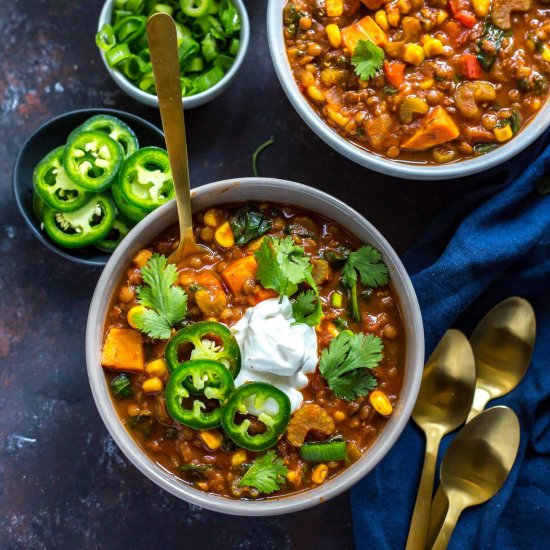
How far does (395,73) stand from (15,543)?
2.43 m

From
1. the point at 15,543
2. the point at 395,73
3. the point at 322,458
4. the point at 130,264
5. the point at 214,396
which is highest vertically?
the point at 395,73

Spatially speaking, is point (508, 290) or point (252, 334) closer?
point (252, 334)

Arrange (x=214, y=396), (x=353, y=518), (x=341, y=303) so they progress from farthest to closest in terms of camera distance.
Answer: (x=353, y=518)
(x=341, y=303)
(x=214, y=396)

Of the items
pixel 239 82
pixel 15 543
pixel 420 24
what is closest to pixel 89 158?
pixel 239 82

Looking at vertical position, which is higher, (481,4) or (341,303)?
(481,4)

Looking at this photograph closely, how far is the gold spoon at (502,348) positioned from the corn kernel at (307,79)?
1.18 m

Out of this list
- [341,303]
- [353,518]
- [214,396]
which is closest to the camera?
[214,396]

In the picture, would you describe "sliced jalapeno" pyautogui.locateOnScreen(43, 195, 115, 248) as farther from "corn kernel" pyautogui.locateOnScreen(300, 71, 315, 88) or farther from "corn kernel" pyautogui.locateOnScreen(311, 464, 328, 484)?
"corn kernel" pyautogui.locateOnScreen(311, 464, 328, 484)

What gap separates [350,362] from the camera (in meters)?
2.85

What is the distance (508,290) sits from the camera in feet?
11.0

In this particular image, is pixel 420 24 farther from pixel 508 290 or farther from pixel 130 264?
pixel 130 264

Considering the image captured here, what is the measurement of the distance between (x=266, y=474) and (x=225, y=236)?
869mm

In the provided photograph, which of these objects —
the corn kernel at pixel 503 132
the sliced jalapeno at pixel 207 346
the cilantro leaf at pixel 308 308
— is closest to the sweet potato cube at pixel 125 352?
the sliced jalapeno at pixel 207 346

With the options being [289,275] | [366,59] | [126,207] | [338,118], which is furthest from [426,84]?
[126,207]
